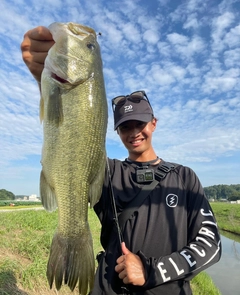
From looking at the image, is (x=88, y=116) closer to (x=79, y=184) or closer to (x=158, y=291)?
(x=79, y=184)

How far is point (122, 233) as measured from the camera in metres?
2.61

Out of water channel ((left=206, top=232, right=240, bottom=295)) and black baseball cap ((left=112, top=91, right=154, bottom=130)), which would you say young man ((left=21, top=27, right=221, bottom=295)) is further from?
water channel ((left=206, top=232, right=240, bottom=295))

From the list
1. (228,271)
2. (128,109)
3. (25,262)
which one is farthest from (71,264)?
(228,271)

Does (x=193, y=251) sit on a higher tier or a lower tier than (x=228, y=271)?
higher

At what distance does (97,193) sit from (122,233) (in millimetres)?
571

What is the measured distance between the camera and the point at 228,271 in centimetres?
1412

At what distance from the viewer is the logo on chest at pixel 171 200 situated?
265 centimetres

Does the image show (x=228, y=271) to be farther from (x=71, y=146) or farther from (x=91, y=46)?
(x=91, y=46)

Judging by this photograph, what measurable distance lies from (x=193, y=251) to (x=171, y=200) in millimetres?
479

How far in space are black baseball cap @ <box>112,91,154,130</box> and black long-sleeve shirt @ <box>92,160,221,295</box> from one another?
613mm

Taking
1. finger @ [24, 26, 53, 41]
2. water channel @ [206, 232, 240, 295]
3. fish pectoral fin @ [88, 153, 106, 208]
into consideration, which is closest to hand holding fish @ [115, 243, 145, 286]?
fish pectoral fin @ [88, 153, 106, 208]

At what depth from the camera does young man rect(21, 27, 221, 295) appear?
233cm

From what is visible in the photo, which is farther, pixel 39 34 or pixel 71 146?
pixel 39 34

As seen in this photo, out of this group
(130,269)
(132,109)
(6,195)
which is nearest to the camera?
(130,269)
